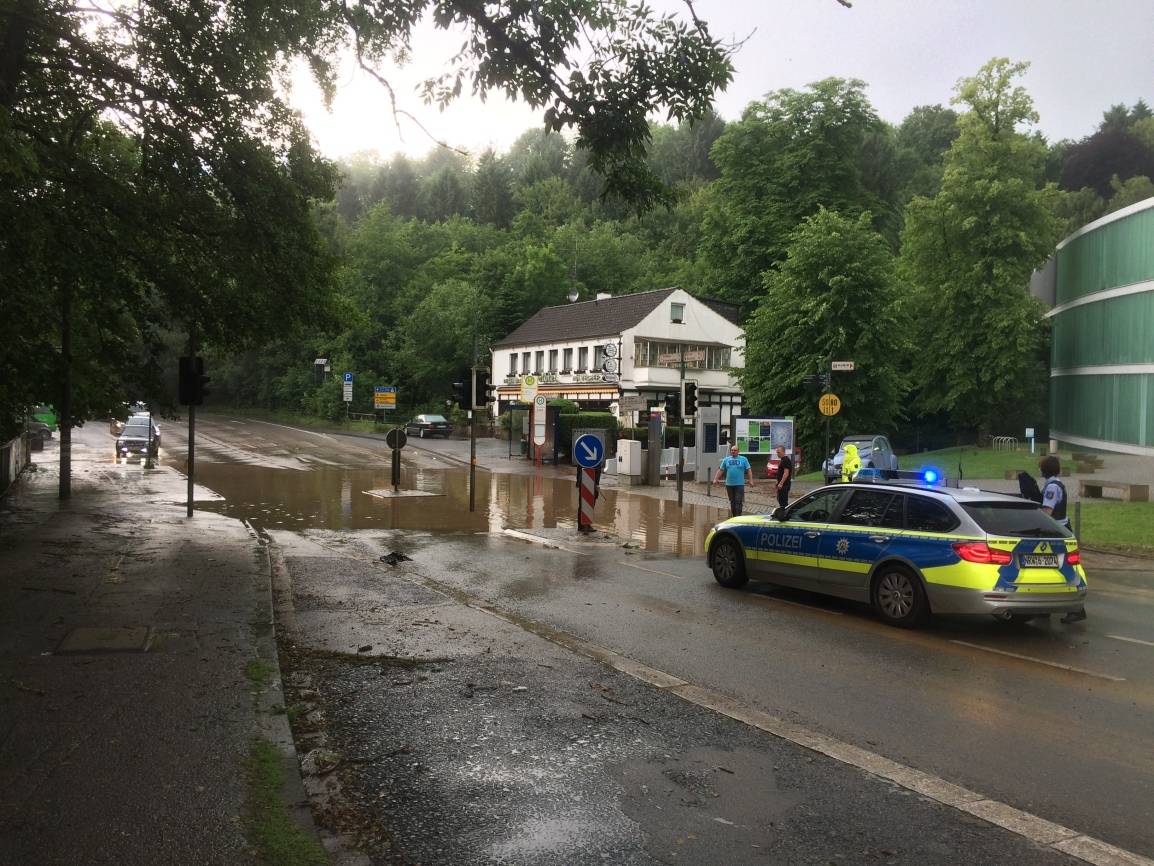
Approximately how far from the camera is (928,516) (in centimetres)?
966

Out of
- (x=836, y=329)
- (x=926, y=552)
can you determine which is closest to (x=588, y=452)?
(x=926, y=552)

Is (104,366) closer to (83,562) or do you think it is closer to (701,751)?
(83,562)

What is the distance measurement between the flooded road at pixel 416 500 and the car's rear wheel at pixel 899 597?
19.6 feet

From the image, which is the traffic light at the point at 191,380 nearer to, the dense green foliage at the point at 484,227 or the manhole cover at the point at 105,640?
the dense green foliage at the point at 484,227

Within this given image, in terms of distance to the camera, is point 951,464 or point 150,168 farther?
point 951,464

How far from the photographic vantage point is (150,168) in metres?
13.4

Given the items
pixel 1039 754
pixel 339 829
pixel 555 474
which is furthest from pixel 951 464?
pixel 339 829

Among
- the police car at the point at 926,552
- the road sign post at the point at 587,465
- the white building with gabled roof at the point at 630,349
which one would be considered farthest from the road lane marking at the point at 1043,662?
the white building with gabled roof at the point at 630,349

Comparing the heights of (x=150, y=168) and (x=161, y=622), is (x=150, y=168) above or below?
above

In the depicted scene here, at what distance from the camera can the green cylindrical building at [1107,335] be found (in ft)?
120

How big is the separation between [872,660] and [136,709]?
5921mm

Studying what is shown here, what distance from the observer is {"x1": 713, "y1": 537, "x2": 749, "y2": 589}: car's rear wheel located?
11953 millimetres

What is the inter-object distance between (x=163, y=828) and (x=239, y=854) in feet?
1.56

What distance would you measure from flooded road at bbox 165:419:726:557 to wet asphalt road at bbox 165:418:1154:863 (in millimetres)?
1031
